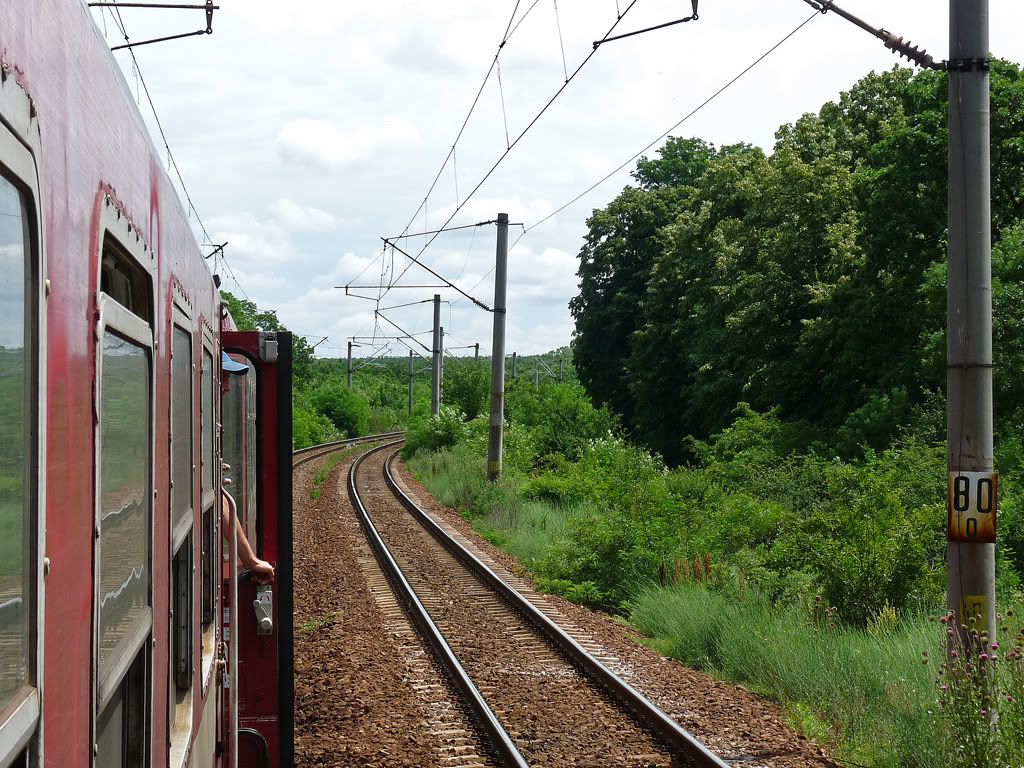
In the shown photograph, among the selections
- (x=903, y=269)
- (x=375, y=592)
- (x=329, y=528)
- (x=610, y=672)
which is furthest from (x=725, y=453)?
(x=610, y=672)

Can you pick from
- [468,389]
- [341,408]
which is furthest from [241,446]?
[341,408]

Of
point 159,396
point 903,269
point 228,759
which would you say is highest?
point 903,269

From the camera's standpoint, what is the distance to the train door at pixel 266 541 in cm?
533

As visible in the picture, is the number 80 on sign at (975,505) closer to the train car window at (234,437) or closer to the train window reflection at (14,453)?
the train car window at (234,437)

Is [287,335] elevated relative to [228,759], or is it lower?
elevated

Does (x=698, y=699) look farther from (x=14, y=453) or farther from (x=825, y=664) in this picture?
(x=14, y=453)

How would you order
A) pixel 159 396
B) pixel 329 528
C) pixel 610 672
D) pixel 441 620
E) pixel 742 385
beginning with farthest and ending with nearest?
1. pixel 742 385
2. pixel 329 528
3. pixel 441 620
4. pixel 610 672
5. pixel 159 396

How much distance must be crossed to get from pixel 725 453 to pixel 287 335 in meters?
20.3

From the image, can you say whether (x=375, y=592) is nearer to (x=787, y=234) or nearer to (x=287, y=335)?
(x=287, y=335)

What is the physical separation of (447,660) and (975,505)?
221 inches

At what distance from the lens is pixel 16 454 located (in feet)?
4.27

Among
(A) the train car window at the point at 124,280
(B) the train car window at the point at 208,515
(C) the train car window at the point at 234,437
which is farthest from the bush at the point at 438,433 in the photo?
(A) the train car window at the point at 124,280

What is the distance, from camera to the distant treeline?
71.2 ft

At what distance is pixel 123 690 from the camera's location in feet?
7.13
